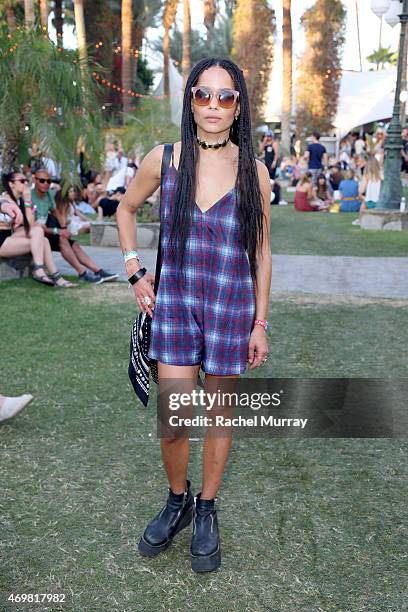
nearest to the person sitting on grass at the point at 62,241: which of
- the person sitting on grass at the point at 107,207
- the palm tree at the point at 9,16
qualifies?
the palm tree at the point at 9,16

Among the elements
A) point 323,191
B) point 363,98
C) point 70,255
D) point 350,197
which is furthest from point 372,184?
point 363,98

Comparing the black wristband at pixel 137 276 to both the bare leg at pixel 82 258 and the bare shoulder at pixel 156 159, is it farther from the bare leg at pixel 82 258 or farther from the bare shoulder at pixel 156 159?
the bare leg at pixel 82 258

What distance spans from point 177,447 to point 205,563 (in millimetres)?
457

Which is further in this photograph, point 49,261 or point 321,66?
point 321,66

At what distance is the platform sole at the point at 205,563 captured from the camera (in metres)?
2.77

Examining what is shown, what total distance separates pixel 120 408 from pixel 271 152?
18.5 metres

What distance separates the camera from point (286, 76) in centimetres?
3083

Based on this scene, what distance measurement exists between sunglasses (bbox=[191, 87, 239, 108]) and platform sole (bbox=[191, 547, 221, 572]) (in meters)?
1.72

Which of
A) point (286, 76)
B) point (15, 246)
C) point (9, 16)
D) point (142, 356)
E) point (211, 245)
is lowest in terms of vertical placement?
point (15, 246)

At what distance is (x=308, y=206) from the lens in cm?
1775

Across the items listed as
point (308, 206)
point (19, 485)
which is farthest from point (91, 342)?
point (308, 206)

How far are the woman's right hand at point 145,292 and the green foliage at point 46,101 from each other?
20.8ft

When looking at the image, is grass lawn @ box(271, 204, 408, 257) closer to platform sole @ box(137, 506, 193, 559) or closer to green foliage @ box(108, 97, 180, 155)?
green foliage @ box(108, 97, 180, 155)

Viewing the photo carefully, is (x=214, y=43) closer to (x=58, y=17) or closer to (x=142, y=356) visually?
(x=58, y=17)
